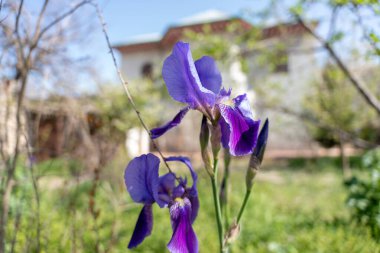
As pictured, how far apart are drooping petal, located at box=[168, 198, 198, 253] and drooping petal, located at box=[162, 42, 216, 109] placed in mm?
273

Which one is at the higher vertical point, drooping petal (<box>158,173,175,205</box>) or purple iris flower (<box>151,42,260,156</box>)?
purple iris flower (<box>151,42,260,156</box>)

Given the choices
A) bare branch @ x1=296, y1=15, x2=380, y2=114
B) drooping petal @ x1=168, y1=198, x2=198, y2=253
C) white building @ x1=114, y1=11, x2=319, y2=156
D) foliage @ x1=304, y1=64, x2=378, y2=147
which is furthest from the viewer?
foliage @ x1=304, y1=64, x2=378, y2=147

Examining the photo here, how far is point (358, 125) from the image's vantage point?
10.1m

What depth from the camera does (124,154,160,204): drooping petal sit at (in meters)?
0.91

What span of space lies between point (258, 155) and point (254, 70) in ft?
20.1

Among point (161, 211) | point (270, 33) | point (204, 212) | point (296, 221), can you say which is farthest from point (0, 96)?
point (270, 33)

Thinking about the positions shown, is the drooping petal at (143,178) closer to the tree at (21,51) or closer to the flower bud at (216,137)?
→ the flower bud at (216,137)

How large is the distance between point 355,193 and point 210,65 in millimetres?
2652

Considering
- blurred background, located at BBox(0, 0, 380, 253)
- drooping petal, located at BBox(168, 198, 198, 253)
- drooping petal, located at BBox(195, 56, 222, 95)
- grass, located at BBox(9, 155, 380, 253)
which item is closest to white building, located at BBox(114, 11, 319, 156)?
blurred background, located at BBox(0, 0, 380, 253)

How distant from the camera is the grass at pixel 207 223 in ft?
7.22

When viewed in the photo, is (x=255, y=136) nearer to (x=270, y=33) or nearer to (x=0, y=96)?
(x=0, y=96)

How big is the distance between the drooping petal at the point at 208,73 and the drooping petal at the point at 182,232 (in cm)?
36

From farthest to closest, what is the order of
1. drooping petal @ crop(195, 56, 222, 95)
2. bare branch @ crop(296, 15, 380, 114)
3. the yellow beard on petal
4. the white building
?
the white building → bare branch @ crop(296, 15, 380, 114) → drooping petal @ crop(195, 56, 222, 95) → the yellow beard on petal

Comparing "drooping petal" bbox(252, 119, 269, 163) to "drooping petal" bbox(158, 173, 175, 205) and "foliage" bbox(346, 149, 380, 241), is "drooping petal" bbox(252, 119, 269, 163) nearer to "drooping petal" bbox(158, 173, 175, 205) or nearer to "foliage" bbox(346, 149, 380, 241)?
"drooping petal" bbox(158, 173, 175, 205)
